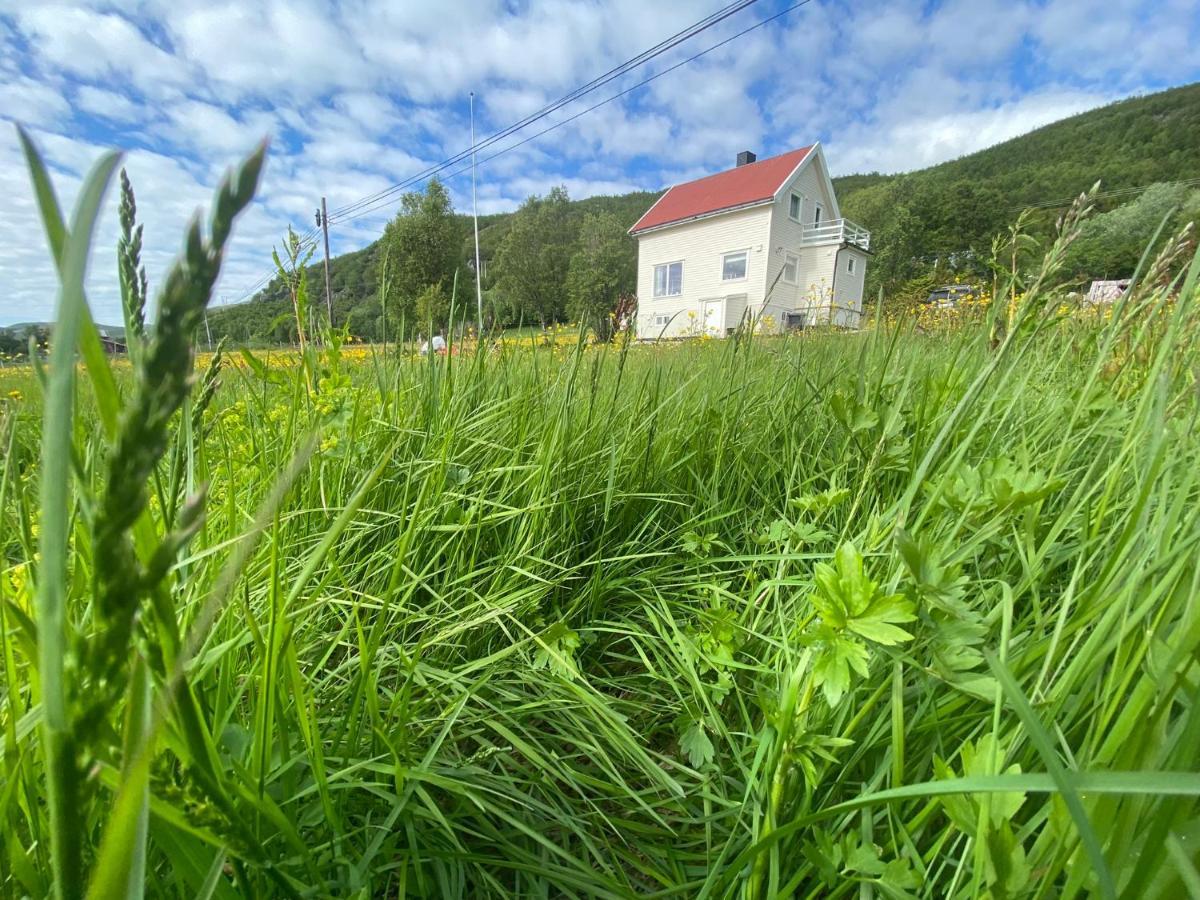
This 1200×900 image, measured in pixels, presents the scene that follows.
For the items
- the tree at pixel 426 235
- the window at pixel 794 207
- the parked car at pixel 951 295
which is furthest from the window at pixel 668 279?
the parked car at pixel 951 295

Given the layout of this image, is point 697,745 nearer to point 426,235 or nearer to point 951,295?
point 951,295

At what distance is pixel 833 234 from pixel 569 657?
22.0 meters

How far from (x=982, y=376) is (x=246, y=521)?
1111 mm

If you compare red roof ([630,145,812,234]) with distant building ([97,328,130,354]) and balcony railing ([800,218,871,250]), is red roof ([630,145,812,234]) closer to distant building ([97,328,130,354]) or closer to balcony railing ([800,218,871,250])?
balcony railing ([800,218,871,250])

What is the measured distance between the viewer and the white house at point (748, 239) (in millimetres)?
18797

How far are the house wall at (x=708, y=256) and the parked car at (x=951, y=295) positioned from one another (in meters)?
12.9

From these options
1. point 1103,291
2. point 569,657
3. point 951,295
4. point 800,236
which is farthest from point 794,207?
point 569,657

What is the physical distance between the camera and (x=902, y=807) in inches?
23.2

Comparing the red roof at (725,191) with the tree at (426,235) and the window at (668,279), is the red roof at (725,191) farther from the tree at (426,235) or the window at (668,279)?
the tree at (426,235)

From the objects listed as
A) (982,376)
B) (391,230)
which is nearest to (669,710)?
(982,376)

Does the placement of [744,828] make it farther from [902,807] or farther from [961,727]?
[961,727]

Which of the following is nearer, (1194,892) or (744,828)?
(1194,892)

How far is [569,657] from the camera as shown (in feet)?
2.88

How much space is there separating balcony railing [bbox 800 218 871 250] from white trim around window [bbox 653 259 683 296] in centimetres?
471
